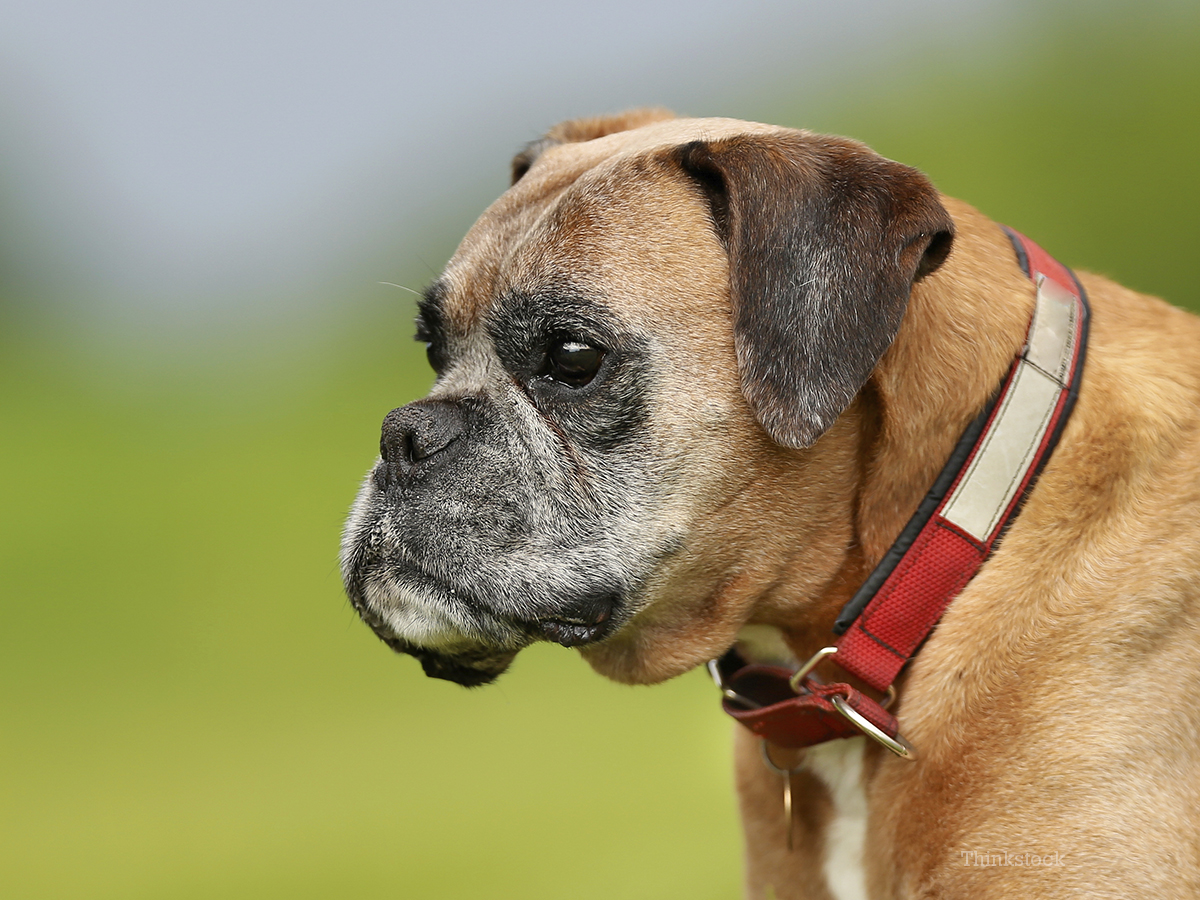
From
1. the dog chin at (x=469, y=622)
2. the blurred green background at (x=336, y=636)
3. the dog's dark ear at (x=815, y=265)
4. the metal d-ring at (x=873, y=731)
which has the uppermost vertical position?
the dog's dark ear at (x=815, y=265)

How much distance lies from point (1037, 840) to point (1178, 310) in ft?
5.61

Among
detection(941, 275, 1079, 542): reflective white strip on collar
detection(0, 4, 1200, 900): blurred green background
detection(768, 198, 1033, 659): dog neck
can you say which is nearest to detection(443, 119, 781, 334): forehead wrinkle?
detection(768, 198, 1033, 659): dog neck

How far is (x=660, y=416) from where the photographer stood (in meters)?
2.86

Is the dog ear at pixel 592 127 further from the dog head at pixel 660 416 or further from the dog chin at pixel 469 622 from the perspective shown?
the dog chin at pixel 469 622

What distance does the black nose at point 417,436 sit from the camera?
114 inches

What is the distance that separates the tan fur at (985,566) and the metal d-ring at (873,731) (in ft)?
0.11

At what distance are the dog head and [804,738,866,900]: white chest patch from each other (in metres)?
0.49

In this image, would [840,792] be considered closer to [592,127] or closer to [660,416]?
[660,416]

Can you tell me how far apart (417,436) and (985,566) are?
59.0 inches

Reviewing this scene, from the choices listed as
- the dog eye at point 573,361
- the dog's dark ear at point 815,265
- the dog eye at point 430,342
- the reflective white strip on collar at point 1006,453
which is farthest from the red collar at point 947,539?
the dog eye at point 430,342

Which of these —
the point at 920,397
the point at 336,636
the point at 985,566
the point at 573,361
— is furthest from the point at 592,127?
the point at 336,636

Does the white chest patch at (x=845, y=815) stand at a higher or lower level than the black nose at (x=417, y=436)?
lower

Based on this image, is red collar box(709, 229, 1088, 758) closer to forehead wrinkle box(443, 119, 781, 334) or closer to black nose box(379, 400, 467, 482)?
forehead wrinkle box(443, 119, 781, 334)

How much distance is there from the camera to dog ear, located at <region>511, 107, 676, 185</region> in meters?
4.11
